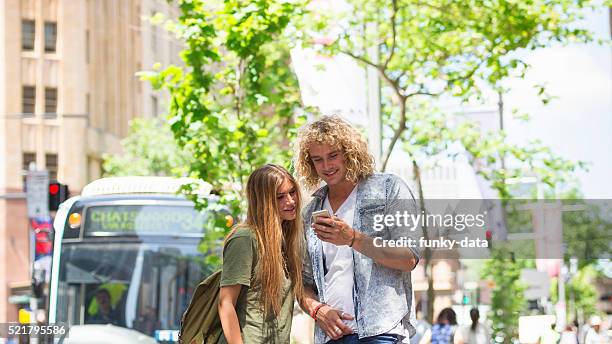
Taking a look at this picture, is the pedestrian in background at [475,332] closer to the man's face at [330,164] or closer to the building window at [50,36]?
the man's face at [330,164]

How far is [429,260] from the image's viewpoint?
24.2 feet

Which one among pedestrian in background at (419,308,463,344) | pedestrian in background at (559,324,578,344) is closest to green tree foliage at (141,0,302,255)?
pedestrian in background at (419,308,463,344)

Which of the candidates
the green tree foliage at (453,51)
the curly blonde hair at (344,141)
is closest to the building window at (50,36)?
the green tree foliage at (453,51)

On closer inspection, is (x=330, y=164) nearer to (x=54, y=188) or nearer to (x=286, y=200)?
(x=286, y=200)

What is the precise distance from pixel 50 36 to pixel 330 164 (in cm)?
3441

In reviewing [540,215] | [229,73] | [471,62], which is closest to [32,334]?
[229,73]

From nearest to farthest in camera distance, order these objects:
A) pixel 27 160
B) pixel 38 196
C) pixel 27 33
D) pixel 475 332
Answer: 1. pixel 475 332
2. pixel 38 196
3. pixel 27 33
4. pixel 27 160

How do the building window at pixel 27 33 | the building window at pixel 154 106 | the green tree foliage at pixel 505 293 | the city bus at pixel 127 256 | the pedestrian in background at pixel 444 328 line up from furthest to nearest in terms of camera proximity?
the building window at pixel 154 106 < the building window at pixel 27 33 < the city bus at pixel 127 256 < the pedestrian in background at pixel 444 328 < the green tree foliage at pixel 505 293

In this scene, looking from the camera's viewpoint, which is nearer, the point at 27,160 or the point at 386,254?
the point at 386,254

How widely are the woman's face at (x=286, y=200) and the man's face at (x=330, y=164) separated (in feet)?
0.54

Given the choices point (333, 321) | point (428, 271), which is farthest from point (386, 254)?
point (428, 271)

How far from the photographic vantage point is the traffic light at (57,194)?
15289mm

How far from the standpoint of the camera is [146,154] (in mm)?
35531

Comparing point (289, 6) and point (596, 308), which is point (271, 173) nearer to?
point (596, 308)
